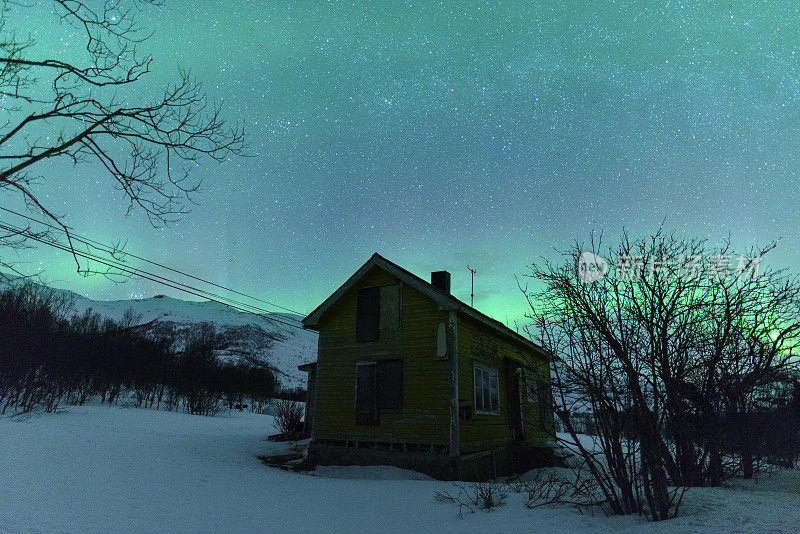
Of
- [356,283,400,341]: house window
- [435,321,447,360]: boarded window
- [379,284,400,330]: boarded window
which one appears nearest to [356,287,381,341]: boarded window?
[356,283,400,341]: house window

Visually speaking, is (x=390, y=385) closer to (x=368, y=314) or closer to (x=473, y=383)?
(x=368, y=314)

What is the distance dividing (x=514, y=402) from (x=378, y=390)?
6234 millimetres

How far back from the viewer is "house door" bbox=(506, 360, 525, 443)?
57.4ft

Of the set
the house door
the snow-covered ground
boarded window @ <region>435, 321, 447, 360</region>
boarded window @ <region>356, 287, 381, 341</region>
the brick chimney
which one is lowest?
the snow-covered ground

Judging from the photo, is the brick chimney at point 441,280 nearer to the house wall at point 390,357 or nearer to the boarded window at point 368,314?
the house wall at point 390,357

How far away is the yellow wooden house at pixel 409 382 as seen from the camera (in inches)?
519

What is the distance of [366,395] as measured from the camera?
569 inches

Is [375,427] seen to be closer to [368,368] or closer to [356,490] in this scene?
[368,368]

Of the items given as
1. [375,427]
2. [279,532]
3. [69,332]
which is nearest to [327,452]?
[375,427]

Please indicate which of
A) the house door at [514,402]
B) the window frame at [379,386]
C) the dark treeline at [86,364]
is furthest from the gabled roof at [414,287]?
the dark treeline at [86,364]

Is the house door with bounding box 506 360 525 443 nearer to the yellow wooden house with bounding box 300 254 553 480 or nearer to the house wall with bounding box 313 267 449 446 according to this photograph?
the yellow wooden house with bounding box 300 254 553 480

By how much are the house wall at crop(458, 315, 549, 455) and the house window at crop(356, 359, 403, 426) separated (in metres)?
2.00

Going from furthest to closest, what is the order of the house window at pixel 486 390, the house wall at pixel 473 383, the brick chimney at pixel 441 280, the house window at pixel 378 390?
the brick chimney at pixel 441 280, the house window at pixel 486 390, the house window at pixel 378 390, the house wall at pixel 473 383

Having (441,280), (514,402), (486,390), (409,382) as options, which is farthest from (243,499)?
(514,402)
